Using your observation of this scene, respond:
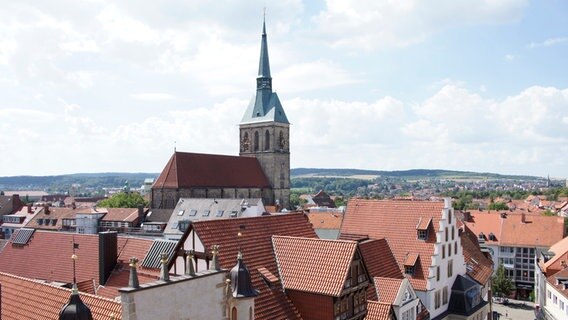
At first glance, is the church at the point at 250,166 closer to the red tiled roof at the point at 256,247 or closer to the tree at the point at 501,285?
the tree at the point at 501,285

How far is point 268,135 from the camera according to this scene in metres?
115

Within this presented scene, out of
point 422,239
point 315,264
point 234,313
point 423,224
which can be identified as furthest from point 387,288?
point 234,313

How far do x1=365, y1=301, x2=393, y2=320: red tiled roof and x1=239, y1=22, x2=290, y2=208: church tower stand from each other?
86339 mm

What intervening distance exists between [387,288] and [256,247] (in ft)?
25.8

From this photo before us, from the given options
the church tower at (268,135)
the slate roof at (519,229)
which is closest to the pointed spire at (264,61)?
the church tower at (268,135)

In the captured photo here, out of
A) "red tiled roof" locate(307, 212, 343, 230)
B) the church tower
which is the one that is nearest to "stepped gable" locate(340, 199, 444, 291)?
"red tiled roof" locate(307, 212, 343, 230)

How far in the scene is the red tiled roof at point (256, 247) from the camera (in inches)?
868

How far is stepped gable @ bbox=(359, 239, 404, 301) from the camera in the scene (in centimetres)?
2895

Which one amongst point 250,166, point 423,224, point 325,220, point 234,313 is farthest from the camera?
point 250,166

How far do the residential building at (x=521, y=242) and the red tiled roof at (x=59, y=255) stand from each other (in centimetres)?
5822

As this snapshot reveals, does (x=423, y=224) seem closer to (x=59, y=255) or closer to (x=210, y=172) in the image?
(x=59, y=255)

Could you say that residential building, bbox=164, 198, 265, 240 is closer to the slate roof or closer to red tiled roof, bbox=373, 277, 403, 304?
the slate roof

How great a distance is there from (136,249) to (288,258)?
1618cm

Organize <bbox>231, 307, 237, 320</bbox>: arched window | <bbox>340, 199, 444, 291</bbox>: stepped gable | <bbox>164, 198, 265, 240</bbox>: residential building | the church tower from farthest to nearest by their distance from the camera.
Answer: the church tower, <bbox>164, 198, 265, 240</bbox>: residential building, <bbox>340, 199, 444, 291</bbox>: stepped gable, <bbox>231, 307, 237, 320</bbox>: arched window
